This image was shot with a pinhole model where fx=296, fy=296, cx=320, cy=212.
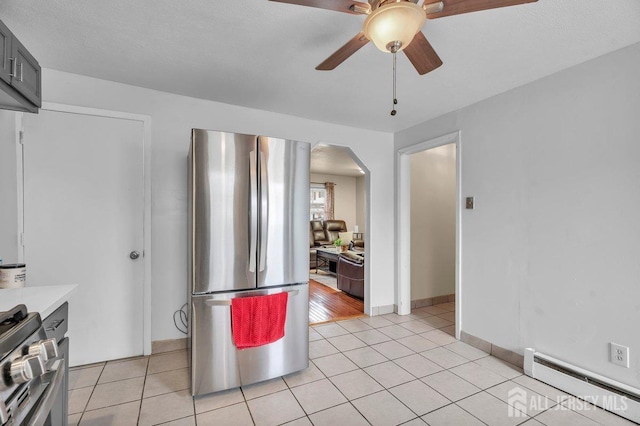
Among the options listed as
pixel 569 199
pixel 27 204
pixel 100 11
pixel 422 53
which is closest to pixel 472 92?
pixel 569 199

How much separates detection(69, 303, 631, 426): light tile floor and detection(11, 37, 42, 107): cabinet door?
6.32ft

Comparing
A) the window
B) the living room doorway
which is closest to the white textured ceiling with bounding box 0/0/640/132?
the living room doorway

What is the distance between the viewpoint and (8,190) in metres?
2.10

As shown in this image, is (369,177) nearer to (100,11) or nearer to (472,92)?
(472,92)

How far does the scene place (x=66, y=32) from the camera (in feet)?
5.98

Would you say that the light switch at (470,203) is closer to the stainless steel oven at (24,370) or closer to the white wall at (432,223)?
the white wall at (432,223)

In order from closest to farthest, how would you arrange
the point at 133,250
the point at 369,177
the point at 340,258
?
the point at 133,250 → the point at 369,177 → the point at 340,258

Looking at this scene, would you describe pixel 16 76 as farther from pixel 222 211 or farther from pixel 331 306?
pixel 331 306

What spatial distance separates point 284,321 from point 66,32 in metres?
2.34

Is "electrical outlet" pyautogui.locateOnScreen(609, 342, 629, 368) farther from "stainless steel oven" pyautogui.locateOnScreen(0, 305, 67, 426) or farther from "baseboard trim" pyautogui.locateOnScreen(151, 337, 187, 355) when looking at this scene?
"baseboard trim" pyautogui.locateOnScreen(151, 337, 187, 355)

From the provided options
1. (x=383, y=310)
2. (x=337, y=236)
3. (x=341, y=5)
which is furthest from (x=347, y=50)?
(x=337, y=236)

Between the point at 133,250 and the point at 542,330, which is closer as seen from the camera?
the point at 542,330

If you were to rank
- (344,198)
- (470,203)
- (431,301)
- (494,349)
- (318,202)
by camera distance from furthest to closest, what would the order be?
(344,198) < (318,202) < (431,301) < (470,203) < (494,349)

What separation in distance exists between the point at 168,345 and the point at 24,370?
2195mm
